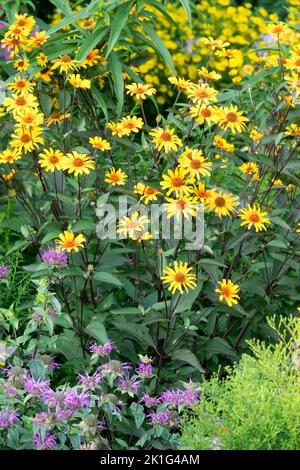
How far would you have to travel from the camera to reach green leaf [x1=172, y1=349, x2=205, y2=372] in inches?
93.1

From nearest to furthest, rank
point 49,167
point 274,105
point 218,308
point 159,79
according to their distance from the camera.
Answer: point 49,167
point 218,308
point 274,105
point 159,79

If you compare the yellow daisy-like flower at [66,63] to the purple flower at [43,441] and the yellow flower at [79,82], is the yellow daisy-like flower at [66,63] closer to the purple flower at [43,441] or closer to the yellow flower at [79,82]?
the yellow flower at [79,82]

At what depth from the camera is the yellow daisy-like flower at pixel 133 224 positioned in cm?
224

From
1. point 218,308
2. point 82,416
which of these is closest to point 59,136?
point 218,308

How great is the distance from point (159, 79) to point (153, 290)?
292 cm

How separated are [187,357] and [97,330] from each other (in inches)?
10.3

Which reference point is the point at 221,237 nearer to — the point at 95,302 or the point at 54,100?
the point at 95,302

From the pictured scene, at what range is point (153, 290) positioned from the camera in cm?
263

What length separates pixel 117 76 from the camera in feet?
8.66

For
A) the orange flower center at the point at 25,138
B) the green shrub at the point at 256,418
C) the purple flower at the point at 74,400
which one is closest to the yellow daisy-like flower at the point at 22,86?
the orange flower center at the point at 25,138

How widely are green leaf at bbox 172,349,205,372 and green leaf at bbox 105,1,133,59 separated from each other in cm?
88

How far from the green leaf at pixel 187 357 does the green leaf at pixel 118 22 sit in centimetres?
88

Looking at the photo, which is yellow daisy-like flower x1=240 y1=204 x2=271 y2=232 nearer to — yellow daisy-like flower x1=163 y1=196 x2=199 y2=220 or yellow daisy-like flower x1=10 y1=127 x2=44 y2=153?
yellow daisy-like flower x1=163 y1=196 x2=199 y2=220

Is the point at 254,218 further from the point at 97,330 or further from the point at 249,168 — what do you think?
the point at 97,330
